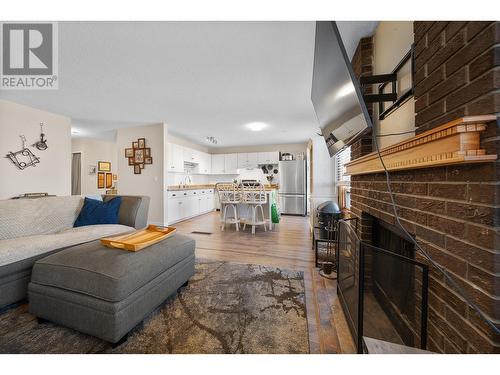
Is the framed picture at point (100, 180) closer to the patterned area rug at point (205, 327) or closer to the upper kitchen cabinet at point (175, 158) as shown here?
the upper kitchen cabinet at point (175, 158)

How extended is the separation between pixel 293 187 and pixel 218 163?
9.38ft

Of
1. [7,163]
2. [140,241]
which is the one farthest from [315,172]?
[7,163]

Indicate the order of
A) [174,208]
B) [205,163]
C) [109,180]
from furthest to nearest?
[205,163] → [109,180] → [174,208]

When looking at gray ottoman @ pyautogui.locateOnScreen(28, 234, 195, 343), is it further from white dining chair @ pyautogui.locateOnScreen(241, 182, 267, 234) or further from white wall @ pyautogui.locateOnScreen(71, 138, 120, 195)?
white wall @ pyautogui.locateOnScreen(71, 138, 120, 195)

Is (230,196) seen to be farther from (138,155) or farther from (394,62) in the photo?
(394,62)

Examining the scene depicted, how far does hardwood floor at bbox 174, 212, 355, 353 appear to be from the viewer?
1.24 metres

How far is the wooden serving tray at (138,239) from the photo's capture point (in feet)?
4.50

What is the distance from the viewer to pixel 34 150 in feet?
10.9

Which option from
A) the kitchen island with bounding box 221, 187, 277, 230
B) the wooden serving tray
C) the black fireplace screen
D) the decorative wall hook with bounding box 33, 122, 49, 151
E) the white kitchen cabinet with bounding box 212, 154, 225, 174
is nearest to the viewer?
the black fireplace screen

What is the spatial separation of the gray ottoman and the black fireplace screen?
1.31 metres

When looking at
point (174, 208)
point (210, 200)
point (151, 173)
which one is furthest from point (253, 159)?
point (151, 173)

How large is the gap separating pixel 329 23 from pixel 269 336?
1.83m

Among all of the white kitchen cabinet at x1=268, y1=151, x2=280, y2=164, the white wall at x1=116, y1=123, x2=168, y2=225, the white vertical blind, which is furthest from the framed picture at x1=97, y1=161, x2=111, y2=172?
the white vertical blind

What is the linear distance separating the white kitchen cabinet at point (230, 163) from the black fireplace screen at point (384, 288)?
18.0 feet
